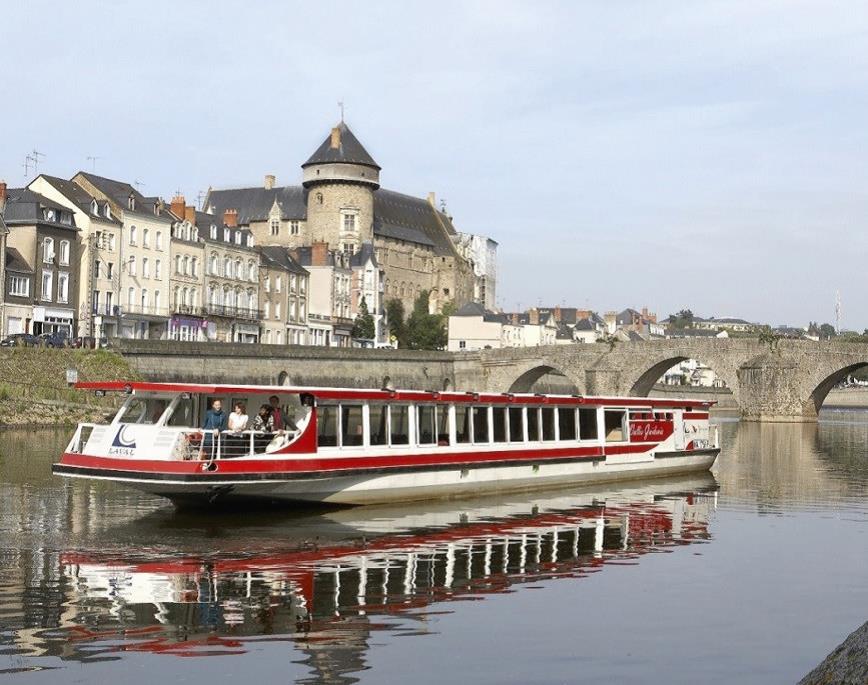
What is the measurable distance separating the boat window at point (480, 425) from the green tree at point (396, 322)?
265 feet

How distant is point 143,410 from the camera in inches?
774

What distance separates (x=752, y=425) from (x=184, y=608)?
55.3m

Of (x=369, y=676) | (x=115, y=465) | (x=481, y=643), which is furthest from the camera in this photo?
(x=115, y=465)

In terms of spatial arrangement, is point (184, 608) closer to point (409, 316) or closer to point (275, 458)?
point (275, 458)

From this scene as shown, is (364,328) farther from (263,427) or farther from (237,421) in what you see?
(237,421)

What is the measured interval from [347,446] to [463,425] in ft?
11.5

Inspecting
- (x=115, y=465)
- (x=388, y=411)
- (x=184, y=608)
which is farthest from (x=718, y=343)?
(x=184, y=608)

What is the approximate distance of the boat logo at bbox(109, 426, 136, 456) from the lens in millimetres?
19047

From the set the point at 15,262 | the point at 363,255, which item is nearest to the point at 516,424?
the point at 15,262

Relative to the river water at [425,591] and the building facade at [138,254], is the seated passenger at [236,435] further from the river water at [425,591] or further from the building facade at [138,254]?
the building facade at [138,254]

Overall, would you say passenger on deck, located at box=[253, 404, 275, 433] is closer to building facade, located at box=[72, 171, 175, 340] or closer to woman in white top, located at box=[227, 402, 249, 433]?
woman in white top, located at box=[227, 402, 249, 433]

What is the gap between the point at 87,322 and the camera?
66.7 meters

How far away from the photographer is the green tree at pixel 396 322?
10656cm

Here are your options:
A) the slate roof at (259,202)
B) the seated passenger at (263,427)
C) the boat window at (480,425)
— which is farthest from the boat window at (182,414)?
the slate roof at (259,202)
